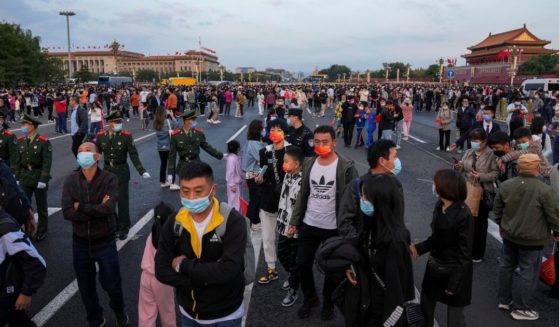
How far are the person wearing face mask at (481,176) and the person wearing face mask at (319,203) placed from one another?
2.16m

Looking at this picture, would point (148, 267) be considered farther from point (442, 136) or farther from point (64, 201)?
point (442, 136)

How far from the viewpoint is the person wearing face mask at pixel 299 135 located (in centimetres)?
606

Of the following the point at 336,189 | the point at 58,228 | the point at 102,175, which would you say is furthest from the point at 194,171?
the point at 58,228

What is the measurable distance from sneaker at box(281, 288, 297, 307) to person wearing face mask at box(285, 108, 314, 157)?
215cm

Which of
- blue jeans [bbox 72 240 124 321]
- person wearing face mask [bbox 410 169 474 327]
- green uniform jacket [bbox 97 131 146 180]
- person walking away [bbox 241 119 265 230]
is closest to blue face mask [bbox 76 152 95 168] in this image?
blue jeans [bbox 72 240 124 321]

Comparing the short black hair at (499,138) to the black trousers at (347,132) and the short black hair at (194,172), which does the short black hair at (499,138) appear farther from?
the black trousers at (347,132)

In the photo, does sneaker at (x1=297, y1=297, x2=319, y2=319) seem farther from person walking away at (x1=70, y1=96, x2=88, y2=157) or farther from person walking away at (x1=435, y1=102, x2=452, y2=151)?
person walking away at (x1=435, y1=102, x2=452, y2=151)

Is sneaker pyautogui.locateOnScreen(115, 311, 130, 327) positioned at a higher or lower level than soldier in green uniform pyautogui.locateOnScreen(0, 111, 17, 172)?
lower

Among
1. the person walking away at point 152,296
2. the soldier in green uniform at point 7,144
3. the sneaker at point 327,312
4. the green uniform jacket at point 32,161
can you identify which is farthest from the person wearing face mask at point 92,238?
the soldier in green uniform at point 7,144

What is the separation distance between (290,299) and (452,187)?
208 centimetres

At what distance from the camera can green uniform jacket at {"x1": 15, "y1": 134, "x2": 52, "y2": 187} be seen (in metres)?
6.20

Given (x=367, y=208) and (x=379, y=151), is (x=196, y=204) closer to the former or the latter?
(x=367, y=208)

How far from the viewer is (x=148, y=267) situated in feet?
11.4

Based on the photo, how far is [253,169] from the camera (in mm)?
5500
